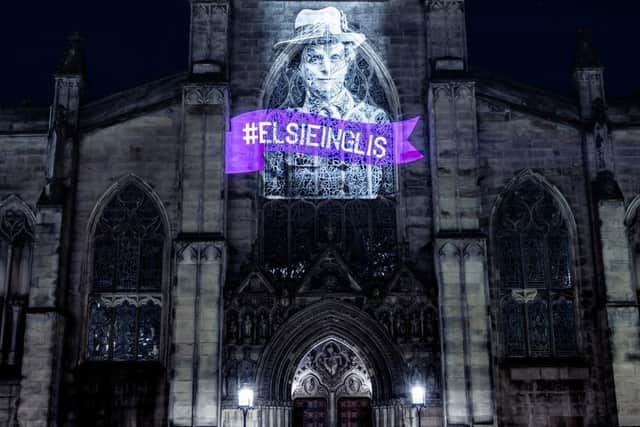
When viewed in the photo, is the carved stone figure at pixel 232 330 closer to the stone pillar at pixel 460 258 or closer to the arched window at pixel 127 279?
the arched window at pixel 127 279

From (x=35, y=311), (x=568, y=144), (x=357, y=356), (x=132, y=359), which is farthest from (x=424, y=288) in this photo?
(x=35, y=311)

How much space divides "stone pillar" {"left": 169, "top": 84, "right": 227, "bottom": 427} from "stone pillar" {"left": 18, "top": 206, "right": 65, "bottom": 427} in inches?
132

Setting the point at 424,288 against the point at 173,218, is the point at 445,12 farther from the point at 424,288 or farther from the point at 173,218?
the point at 173,218

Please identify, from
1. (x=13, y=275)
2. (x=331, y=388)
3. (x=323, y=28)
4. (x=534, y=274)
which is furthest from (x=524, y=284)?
(x=13, y=275)

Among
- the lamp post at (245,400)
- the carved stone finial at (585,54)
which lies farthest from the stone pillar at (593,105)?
the lamp post at (245,400)

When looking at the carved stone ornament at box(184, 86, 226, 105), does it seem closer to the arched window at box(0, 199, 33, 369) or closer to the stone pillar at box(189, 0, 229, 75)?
the stone pillar at box(189, 0, 229, 75)

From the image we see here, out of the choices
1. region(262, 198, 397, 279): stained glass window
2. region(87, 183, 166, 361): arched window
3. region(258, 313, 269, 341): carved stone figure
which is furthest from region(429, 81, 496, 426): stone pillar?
region(87, 183, 166, 361): arched window

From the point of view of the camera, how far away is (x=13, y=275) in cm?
2553

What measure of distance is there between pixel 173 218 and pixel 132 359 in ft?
13.9

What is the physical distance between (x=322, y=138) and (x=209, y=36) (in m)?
4.67

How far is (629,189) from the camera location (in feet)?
84.5

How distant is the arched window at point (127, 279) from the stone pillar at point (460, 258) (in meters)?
8.21

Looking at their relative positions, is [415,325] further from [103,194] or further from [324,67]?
[103,194]

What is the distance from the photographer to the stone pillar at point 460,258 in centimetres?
2327
